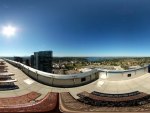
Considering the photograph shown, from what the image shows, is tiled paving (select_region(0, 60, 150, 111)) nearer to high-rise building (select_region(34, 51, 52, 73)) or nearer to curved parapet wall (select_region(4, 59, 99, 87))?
curved parapet wall (select_region(4, 59, 99, 87))

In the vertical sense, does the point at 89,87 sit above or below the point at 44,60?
below

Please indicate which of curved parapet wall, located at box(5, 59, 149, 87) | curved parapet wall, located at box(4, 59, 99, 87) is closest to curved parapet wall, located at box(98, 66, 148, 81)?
curved parapet wall, located at box(5, 59, 149, 87)

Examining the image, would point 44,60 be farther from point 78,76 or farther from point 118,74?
point 118,74

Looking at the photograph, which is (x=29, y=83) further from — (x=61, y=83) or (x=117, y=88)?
(x=117, y=88)

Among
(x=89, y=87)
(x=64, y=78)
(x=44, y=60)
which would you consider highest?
(x=44, y=60)

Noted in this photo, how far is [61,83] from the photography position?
2463mm

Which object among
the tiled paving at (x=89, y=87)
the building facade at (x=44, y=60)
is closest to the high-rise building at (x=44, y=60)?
the building facade at (x=44, y=60)

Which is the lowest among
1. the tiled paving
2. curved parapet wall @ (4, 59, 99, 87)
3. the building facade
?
the tiled paving

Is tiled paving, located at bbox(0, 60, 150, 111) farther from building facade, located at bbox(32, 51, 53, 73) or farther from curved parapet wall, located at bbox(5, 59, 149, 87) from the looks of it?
building facade, located at bbox(32, 51, 53, 73)

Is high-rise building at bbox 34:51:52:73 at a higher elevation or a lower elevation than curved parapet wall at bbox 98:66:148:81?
higher

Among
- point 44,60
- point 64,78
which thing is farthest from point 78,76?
point 44,60

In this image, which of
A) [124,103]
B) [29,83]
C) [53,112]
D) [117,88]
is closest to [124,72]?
[117,88]

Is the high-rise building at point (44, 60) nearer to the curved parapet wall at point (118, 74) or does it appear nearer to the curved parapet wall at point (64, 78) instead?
the curved parapet wall at point (64, 78)

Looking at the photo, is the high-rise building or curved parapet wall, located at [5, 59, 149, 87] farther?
the high-rise building
